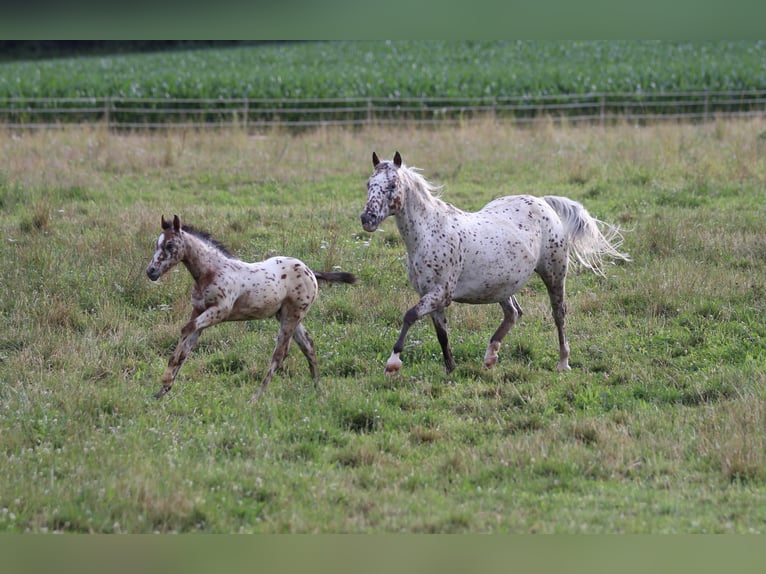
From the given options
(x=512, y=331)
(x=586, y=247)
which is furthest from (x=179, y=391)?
(x=586, y=247)

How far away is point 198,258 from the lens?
7.63 meters

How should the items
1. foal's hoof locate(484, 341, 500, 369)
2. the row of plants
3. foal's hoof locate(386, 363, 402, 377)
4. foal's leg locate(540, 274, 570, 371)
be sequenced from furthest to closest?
the row of plants → foal's leg locate(540, 274, 570, 371) → foal's hoof locate(484, 341, 500, 369) → foal's hoof locate(386, 363, 402, 377)

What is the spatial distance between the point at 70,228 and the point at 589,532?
9.43 m

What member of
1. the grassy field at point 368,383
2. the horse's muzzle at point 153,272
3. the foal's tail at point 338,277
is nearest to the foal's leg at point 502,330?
the grassy field at point 368,383

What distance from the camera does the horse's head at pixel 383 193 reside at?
7867 mm

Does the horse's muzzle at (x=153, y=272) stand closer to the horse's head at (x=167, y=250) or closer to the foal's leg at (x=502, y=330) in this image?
the horse's head at (x=167, y=250)

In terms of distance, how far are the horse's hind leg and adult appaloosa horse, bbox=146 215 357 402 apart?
158 mm

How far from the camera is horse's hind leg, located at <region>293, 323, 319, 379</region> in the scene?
8367 mm

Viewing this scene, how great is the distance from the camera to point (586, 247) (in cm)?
945

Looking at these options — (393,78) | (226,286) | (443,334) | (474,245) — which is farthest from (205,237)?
(393,78)

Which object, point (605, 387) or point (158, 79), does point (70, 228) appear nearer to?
point (605, 387)

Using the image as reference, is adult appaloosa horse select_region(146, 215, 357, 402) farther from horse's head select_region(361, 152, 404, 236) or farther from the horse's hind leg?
horse's head select_region(361, 152, 404, 236)

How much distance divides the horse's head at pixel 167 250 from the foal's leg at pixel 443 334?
2.49 meters

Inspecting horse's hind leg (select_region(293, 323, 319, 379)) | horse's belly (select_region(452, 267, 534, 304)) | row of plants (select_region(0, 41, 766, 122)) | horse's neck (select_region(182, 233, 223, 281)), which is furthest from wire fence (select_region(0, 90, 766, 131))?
horse's neck (select_region(182, 233, 223, 281))
